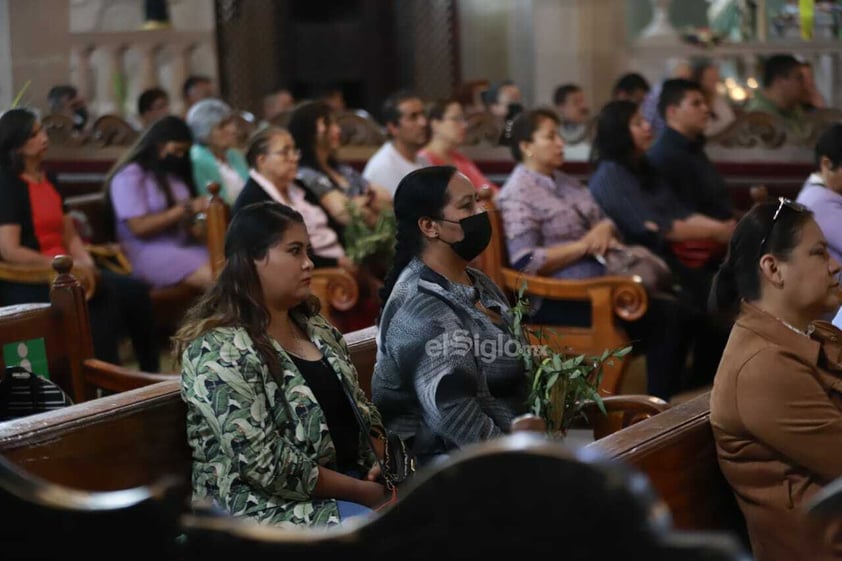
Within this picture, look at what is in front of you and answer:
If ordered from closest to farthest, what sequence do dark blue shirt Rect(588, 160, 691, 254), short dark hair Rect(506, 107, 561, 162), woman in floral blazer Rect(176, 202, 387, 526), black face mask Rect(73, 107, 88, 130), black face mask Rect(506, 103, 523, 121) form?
woman in floral blazer Rect(176, 202, 387, 526) → short dark hair Rect(506, 107, 561, 162) → dark blue shirt Rect(588, 160, 691, 254) → black face mask Rect(506, 103, 523, 121) → black face mask Rect(73, 107, 88, 130)

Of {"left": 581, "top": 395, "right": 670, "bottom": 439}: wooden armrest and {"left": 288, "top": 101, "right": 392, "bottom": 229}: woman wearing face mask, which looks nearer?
{"left": 581, "top": 395, "right": 670, "bottom": 439}: wooden armrest

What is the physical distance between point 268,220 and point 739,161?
4854 millimetres

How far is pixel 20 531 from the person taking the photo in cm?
138

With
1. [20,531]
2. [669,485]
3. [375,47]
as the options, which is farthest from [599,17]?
[20,531]

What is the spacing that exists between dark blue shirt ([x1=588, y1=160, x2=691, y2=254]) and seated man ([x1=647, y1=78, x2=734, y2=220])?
0.20m

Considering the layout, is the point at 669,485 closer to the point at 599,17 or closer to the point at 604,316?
the point at 604,316

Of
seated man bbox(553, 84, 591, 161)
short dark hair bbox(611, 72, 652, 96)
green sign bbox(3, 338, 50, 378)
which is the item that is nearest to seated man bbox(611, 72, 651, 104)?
short dark hair bbox(611, 72, 652, 96)

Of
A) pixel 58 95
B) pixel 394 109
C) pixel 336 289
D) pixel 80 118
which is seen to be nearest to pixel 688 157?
pixel 394 109

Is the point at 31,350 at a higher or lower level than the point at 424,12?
lower

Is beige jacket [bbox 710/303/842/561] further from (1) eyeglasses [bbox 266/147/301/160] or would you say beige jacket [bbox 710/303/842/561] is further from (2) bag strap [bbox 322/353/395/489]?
(1) eyeglasses [bbox 266/147/301/160]

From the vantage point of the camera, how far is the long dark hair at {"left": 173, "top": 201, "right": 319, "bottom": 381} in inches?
118

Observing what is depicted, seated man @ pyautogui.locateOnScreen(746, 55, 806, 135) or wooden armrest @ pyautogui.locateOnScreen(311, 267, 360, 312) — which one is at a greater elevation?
seated man @ pyautogui.locateOnScreen(746, 55, 806, 135)

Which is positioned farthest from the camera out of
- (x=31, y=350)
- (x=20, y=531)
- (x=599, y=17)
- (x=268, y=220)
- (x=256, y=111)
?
(x=256, y=111)

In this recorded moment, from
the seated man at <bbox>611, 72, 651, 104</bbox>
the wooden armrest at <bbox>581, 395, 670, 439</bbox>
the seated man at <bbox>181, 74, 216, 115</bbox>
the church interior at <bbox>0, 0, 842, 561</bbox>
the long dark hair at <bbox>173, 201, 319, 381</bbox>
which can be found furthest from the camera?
the seated man at <bbox>181, 74, 216, 115</bbox>
